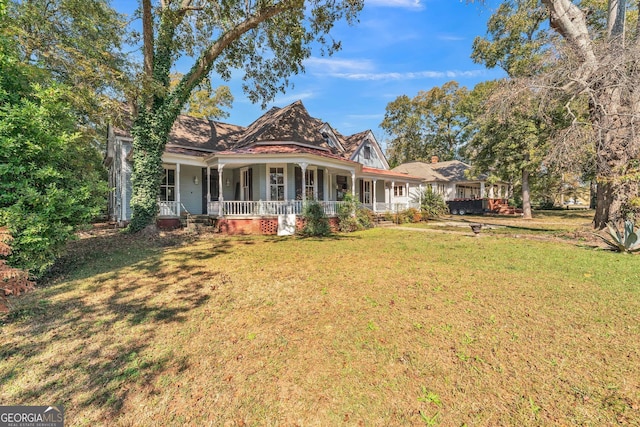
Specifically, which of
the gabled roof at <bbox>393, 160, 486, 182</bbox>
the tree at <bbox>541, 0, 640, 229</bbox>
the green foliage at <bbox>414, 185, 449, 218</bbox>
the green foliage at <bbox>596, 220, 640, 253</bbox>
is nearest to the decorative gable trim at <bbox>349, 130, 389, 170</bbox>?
the green foliage at <bbox>414, 185, 449, 218</bbox>

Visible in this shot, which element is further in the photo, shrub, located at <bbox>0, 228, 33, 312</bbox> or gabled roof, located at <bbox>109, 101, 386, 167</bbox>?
gabled roof, located at <bbox>109, 101, 386, 167</bbox>

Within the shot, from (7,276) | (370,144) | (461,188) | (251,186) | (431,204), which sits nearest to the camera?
(7,276)

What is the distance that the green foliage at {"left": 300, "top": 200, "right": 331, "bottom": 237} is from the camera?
13.4 m

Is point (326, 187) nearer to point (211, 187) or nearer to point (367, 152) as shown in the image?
point (211, 187)

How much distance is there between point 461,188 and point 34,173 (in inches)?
1461

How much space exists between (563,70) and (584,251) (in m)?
6.55

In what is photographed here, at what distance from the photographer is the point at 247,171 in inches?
655

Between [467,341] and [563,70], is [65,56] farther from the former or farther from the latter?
[563,70]

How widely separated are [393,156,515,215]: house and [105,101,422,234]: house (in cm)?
1295

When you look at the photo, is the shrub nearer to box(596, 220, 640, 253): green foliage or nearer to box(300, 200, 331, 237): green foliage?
box(300, 200, 331, 237): green foliage

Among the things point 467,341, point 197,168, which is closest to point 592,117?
point 467,341

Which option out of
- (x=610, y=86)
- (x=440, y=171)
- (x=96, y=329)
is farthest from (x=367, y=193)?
(x=96, y=329)

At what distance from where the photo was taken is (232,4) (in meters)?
10.7

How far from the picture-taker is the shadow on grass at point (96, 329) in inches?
114
